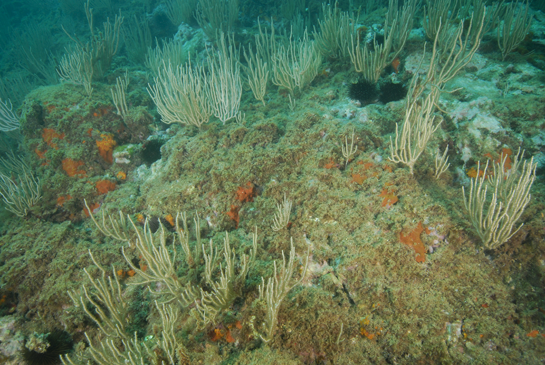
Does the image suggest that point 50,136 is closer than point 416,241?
No

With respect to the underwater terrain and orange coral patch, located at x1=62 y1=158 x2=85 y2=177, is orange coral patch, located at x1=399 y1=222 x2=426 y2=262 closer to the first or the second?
the underwater terrain

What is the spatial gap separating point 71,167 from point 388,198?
5.86 meters

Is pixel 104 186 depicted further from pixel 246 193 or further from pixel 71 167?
pixel 246 193

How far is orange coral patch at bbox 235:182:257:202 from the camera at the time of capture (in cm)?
365

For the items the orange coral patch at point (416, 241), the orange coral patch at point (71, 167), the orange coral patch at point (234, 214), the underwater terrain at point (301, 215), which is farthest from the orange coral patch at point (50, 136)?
the orange coral patch at point (416, 241)

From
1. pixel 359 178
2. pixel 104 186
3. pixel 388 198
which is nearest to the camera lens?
pixel 388 198

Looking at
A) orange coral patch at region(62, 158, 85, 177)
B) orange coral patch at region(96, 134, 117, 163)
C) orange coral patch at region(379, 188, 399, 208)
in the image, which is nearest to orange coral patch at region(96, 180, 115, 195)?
orange coral patch at region(62, 158, 85, 177)

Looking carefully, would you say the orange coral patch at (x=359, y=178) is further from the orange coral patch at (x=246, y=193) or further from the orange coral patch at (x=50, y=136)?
the orange coral patch at (x=50, y=136)

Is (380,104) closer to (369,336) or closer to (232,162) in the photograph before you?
(232,162)

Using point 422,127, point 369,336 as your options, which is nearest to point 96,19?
point 422,127

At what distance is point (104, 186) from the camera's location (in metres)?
4.73

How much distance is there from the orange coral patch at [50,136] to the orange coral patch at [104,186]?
1.52 meters

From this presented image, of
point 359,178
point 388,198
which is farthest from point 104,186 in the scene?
point 388,198

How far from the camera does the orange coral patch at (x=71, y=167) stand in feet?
16.0
